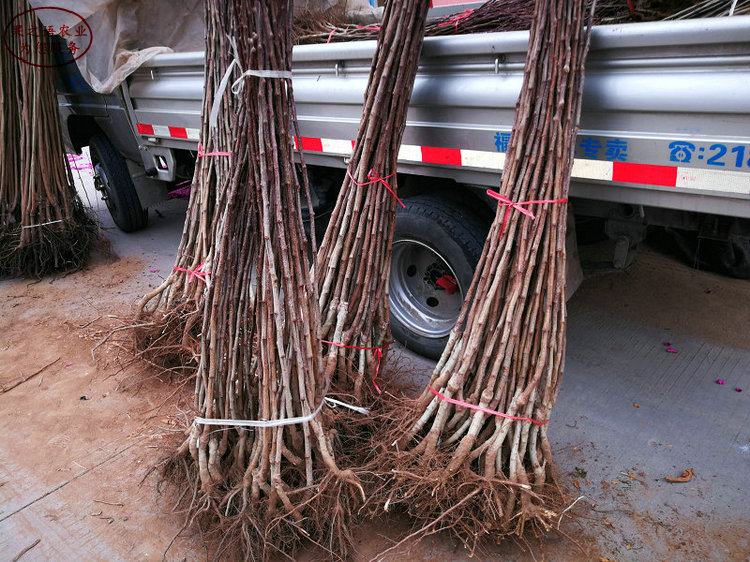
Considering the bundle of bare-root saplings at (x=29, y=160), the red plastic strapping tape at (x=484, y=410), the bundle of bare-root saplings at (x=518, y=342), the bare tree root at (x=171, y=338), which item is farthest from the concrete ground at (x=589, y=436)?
the bundle of bare-root saplings at (x=29, y=160)

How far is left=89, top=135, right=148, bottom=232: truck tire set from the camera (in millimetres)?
5105

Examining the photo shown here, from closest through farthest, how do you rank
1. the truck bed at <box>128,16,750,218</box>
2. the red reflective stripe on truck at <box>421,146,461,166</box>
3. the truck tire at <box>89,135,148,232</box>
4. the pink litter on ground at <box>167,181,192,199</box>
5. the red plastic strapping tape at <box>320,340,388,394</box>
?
the truck bed at <box>128,16,750,218</box> < the red plastic strapping tape at <box>320,340,388,394</box> < the red reflective stripe on truck at <box>421,146,461,166</box> < the truck tire at <box>89,135,148,232</box> < the pink litter on ground at <box>167,181,192,199</box>

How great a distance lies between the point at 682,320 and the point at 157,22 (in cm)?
419

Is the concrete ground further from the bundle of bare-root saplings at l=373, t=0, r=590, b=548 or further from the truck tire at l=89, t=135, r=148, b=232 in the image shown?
the truck tire at l=89, t=135, r=148, b=232

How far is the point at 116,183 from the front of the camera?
5129 mm

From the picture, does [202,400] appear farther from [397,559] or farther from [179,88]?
[179,88]

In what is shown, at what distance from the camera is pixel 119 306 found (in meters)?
4.00

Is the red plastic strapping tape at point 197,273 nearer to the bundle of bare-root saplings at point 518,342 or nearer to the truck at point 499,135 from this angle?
the truck at point 499,135

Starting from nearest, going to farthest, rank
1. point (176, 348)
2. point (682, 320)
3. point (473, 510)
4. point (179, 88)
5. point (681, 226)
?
1. point (473, 510)
2. point (681, 226)
3. point (176, 348)
4. point (682, 320)
5. point (179, 88)

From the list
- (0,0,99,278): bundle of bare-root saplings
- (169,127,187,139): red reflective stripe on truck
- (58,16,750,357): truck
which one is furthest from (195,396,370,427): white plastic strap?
(0,0,99,278): bundle of bare-root saplings

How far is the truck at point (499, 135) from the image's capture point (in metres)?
1.92

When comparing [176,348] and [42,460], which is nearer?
[42,460]

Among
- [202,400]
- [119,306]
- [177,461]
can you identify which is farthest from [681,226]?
[119,306]

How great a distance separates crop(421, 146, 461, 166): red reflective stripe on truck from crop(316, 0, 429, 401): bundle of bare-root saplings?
11.4 inches
